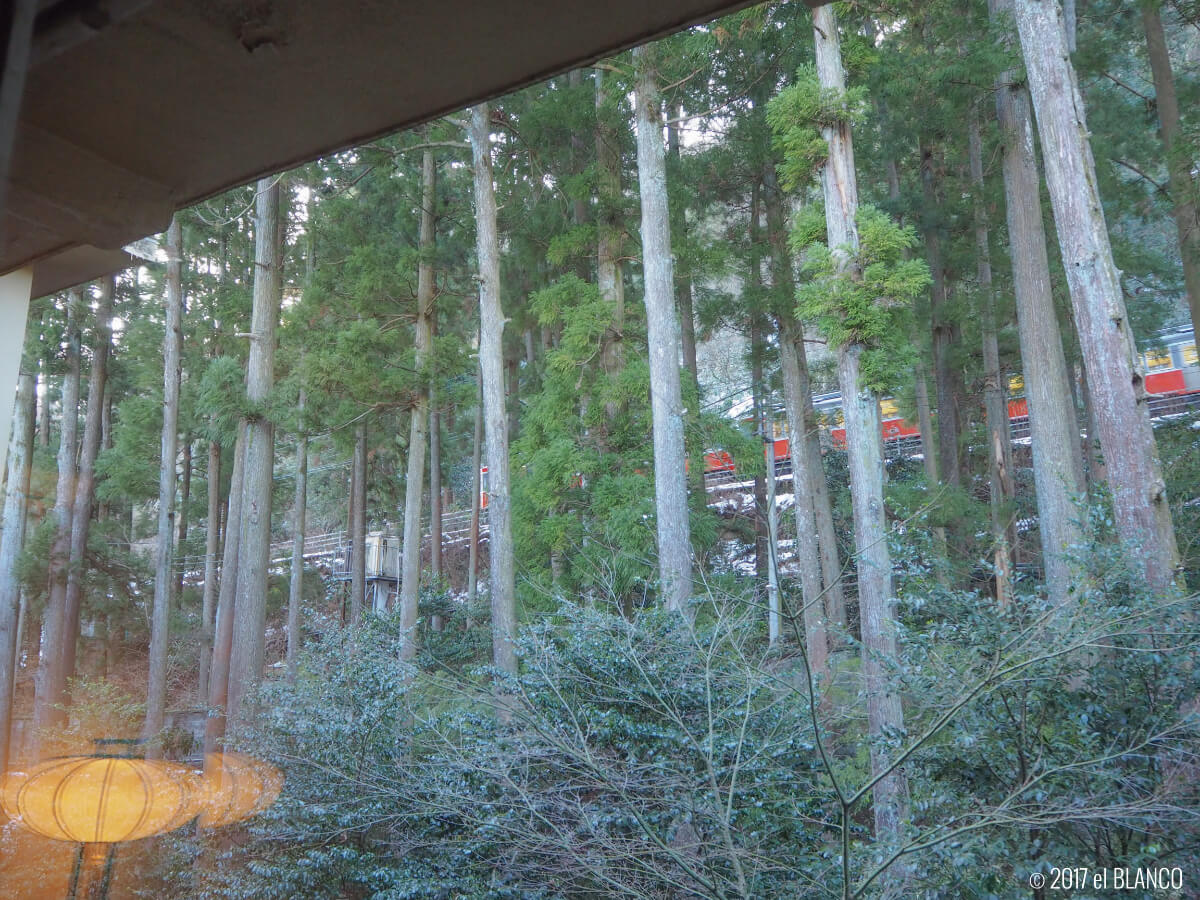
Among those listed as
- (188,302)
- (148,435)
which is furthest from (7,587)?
(188,302)

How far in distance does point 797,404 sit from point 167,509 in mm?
10334

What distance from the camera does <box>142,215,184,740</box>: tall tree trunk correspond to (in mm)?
13500

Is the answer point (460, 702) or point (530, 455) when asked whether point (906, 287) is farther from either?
point (530, 455)

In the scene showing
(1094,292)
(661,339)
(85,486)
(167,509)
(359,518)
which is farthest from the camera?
(359,518)

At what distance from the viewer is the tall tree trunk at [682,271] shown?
1409 centimetres

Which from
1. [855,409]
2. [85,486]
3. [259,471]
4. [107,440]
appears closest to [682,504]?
[855,409]

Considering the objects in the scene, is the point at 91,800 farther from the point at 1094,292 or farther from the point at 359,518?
the point at 359,518

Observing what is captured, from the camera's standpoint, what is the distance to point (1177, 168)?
33.0ft

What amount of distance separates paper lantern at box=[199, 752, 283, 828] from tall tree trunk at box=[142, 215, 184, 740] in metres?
5.24

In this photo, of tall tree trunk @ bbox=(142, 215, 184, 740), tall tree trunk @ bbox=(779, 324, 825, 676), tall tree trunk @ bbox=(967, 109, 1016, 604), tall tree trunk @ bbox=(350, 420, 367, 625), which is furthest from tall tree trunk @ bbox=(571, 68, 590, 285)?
tall tree trunk @ bbox=(967, 109, 1016, 604)

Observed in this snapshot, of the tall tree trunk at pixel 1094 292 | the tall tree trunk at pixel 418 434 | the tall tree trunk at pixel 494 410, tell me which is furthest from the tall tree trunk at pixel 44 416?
the tall tree trunk at pixel 1094 292

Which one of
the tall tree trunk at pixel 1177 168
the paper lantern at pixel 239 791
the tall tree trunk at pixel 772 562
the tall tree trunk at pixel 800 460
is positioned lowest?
the paper lantern at pixel 239 791

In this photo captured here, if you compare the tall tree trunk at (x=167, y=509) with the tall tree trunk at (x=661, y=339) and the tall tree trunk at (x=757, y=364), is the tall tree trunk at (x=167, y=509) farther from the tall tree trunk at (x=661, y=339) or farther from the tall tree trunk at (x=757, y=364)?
the tall tree trunk at (x=757, y=364)

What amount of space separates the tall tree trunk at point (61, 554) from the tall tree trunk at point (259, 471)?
5.50 metres
